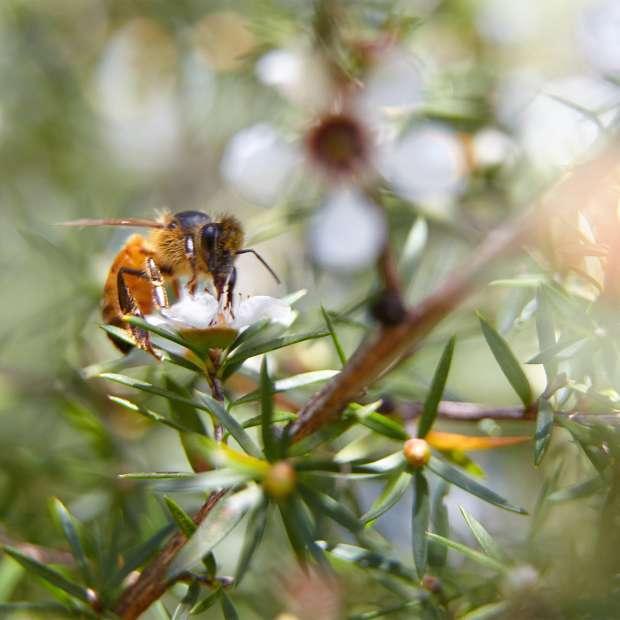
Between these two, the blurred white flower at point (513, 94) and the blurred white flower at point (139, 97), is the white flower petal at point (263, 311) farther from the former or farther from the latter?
the blurred white flower at point (139, 97)

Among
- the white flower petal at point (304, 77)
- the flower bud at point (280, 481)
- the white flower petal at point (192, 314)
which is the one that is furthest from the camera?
the white flower petal at point (304, 77)

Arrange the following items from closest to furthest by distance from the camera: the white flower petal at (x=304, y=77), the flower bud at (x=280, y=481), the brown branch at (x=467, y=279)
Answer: the brown branch at (x=467, y=279)
the flower bud at (x=280, y=481)
the white flower petal at (x=304, y=77)

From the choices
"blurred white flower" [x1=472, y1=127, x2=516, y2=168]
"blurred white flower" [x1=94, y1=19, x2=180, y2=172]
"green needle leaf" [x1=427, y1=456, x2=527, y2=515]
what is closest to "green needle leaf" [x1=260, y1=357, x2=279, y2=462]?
"green needle leaf" [x1=427, y1=456, x2=527, y2=515]

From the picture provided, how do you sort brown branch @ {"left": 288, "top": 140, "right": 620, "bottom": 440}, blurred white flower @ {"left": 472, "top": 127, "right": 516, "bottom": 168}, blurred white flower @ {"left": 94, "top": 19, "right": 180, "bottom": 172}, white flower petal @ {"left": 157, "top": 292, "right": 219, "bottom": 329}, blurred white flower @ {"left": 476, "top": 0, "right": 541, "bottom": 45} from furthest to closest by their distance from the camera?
blurred white flower @ {"left": 94, "top": 19, "right": 180, "bottom": 172}
blurred white flower @ {"left": 476, "top": 0, "right": 541, "bottom": 45}
blurred white flower @ {"left": 472, "top": 127, "right": 516, "bottom": 168}
white flower petal @ {"left": 157, "top": 292, "right": 219, "bottom": 329}
brown branch @ {"left": 288, "top": 140, "right": 620, "bottom": 440}

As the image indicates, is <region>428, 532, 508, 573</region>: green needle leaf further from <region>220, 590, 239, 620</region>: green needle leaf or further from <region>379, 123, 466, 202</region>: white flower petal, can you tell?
<region>379, 123, 466, 202</region>: white flower petal

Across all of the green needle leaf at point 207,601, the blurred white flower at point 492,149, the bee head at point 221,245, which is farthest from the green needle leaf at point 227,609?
the blurred white flower at point 492,149

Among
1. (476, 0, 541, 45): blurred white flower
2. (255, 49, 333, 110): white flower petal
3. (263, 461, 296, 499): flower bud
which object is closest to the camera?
(263, 461, 296, 499): flower bud

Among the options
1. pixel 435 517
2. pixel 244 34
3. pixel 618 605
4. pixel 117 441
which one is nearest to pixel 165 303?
pixel 117 441
